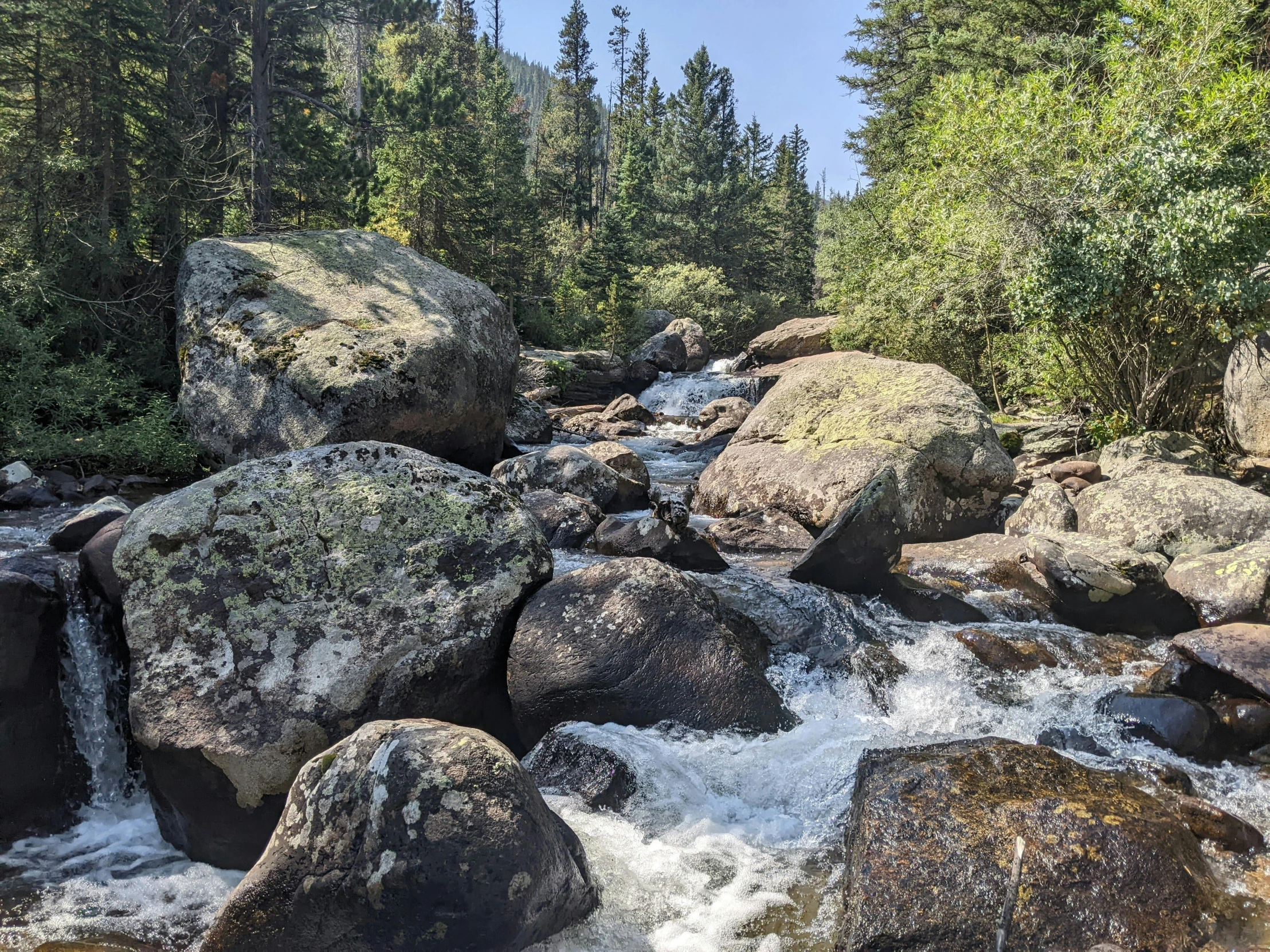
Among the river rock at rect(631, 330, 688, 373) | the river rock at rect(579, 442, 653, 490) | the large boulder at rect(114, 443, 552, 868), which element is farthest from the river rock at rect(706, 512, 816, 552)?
the river rock at rect(631, 330, 688, 373)

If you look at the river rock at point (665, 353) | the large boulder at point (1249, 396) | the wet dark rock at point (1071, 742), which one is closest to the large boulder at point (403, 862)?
the wet dark rock at point (1071, 742)

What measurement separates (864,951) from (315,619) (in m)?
3.49

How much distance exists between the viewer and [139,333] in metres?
12.6

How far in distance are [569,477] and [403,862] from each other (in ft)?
24.5

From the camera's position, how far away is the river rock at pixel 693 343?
101 feet

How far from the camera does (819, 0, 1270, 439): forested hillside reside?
30.8 ft

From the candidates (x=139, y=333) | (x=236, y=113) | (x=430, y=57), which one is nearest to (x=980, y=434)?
(x=139, y=333)

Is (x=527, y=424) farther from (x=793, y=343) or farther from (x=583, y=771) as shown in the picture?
(x=793, y=343)

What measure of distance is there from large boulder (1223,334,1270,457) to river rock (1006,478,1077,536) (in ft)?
13.0

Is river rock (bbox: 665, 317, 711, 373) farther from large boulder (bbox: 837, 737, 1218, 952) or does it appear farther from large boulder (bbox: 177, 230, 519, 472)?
large boulder (bbox: 837, 737, 1218, 952)

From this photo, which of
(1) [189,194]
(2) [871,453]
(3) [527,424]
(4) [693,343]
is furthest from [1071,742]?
(4) [693,343]

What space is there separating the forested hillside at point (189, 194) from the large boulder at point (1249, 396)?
1528 cm

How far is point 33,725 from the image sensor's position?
4.44 meters

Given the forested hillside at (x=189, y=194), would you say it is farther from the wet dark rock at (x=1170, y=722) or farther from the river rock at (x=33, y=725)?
A: the wet dark rock at (x=1170, y=722)
